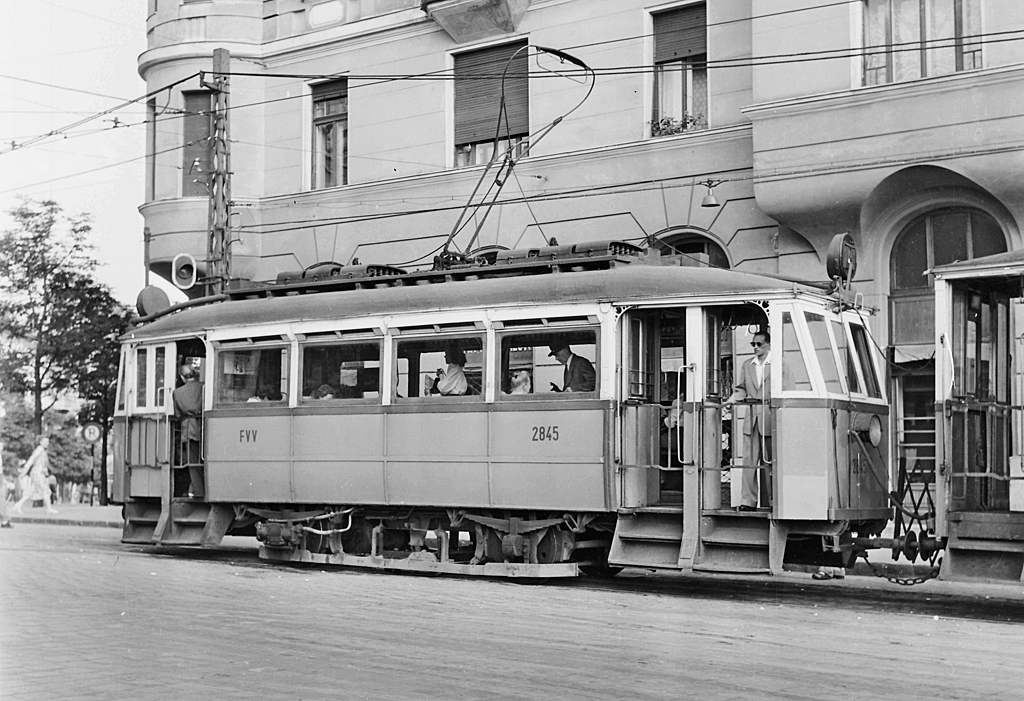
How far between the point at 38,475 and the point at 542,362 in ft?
25.7

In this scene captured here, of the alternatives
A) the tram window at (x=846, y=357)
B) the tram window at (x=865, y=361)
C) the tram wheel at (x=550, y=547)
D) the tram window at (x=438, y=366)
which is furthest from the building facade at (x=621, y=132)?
the tram wheel at (x=550, y=547)

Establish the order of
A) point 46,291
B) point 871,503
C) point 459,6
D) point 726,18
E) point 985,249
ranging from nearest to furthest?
point 46,291 < point 871,503 < point 985,249 < point 726,18 < point 459,6

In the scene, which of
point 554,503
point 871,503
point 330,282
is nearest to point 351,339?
point 330,282

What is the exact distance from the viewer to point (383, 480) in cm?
1535

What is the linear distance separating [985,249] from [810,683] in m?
11.6

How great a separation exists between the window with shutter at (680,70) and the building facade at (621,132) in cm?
4

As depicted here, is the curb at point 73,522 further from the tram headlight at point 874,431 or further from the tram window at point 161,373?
the tram headlight at point 874,431

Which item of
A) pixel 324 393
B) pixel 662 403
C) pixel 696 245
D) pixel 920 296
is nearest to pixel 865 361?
pixel 662 403

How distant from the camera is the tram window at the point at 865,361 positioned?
13859mm

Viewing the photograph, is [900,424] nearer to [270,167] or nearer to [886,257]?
[886,257]

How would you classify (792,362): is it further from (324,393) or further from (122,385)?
(122,385)

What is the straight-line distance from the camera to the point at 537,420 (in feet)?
46.4

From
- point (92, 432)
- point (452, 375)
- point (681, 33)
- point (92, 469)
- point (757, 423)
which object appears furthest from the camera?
point (681, 33)

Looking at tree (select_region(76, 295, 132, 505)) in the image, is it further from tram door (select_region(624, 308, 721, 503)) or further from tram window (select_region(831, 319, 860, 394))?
tram window (select_region(831, 319, 860, 394))
